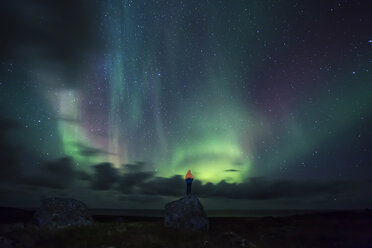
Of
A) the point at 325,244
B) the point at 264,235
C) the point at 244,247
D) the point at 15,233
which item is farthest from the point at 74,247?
the point at 325,244

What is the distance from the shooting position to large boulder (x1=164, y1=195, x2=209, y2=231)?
1869cm

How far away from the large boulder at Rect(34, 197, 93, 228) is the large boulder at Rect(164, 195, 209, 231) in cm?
589

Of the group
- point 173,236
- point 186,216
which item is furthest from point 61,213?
point 186,216

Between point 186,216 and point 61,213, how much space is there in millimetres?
8838

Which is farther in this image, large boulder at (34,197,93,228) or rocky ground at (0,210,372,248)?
large boulder at (34,197,93,228)

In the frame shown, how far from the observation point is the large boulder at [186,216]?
18.7 meters

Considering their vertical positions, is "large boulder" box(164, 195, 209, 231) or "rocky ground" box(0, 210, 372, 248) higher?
"large boulder" box(164, 195, 209, 231)

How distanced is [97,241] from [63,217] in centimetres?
612

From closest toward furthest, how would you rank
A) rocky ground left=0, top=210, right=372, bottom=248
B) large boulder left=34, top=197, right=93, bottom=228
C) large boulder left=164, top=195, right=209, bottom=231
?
rocky ground left=0, top=210, right=372, bottom=248, large boulder left=34, top=197, right=93, bottom=228, large boulder left=164, top=195, right=209, bottom=231

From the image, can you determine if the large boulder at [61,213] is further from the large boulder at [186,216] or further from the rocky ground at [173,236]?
the large boulder at [186,216]

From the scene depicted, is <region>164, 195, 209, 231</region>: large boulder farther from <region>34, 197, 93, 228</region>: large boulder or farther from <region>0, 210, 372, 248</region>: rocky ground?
<region>34, 197, 93, 228</region>: large boulder

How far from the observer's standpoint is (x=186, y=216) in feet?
62.0

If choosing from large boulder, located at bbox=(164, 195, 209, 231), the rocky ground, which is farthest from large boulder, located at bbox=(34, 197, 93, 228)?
large boulder, located at bbox=(164, 195, 209, 231)

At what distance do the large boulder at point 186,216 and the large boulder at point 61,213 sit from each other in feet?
19.3
